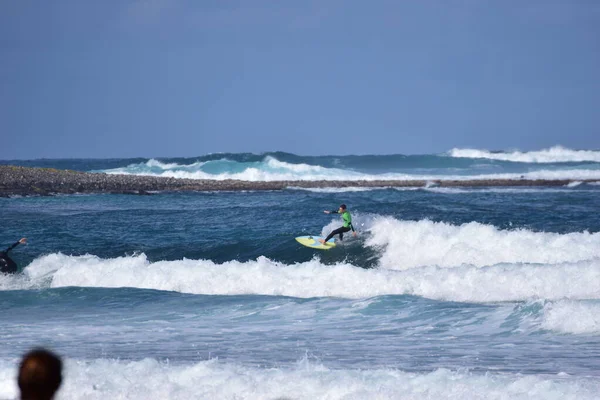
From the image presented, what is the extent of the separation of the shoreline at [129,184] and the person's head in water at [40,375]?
39.4 metres

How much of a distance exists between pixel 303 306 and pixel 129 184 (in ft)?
111

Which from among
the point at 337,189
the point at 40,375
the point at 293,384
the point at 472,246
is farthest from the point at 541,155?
the point at 40,375

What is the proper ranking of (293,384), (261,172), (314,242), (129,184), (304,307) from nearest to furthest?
(293,384), (304,307), (314,242), (129,184), (261,172)

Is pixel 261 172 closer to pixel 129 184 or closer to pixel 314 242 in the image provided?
pixel 129 184

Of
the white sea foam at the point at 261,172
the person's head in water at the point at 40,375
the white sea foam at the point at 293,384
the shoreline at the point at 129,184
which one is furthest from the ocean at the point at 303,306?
the white sea foam at the point at 261,172

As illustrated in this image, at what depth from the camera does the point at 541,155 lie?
10050 centimetres

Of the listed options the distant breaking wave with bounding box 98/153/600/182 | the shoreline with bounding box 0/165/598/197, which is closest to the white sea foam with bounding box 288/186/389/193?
the shoreline with bounding box 0/165/598/197

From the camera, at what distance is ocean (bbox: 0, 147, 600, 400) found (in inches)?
329

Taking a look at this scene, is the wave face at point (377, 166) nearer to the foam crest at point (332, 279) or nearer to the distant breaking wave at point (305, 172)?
the distant breaking wave at point (305, 172)

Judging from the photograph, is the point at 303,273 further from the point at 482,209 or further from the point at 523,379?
the point at 482,209

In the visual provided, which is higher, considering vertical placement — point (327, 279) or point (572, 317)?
point (572, 317)

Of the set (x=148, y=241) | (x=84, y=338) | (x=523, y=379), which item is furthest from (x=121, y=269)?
(x=523, y=379)

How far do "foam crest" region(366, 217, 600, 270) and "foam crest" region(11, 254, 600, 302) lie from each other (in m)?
3.33

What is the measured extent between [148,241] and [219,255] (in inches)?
120
